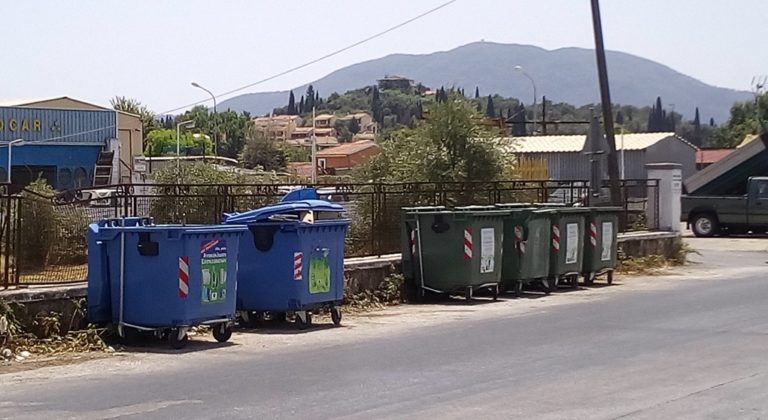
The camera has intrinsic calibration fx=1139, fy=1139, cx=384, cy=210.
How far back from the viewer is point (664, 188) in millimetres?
28656

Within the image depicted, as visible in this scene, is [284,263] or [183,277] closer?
[183,277]

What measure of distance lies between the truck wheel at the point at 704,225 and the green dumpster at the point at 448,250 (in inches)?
876

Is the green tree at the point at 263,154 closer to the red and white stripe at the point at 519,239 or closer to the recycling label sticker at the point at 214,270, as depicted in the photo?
the red and white stripe at the point at 519,239

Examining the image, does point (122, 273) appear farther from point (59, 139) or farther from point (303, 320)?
point (59, 139)

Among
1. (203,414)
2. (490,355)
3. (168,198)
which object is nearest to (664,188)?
(168,198)

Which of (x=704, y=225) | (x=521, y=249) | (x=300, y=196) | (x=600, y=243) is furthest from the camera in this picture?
(x=704, y=225)

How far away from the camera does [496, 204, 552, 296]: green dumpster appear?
19.3 meters

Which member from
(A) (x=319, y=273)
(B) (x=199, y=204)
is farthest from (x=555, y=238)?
(A) (x=319, y=273)

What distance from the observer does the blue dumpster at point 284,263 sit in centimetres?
1463

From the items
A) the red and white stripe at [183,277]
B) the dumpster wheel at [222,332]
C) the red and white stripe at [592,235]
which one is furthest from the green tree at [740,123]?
the red and white stripe at [183,277]

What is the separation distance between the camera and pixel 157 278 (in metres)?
12.8

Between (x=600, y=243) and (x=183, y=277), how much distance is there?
35.8 ft

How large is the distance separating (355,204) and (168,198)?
3889 mm

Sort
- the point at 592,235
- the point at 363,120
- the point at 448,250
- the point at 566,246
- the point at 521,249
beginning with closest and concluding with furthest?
the point at 448,250
the point at 521,249
the point at 566,246
the point at 592,235
the point at 363,120
